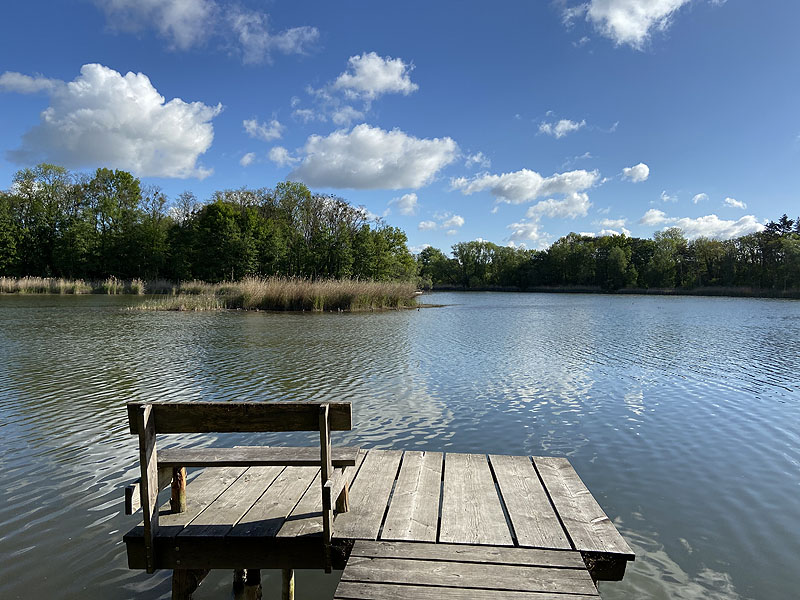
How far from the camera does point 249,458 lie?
3045mm

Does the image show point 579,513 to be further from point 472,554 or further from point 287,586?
point 287,586

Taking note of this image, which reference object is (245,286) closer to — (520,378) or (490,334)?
(490,334)

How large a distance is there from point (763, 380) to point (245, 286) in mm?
21690

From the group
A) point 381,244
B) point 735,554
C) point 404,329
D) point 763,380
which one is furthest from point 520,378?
point 381,244

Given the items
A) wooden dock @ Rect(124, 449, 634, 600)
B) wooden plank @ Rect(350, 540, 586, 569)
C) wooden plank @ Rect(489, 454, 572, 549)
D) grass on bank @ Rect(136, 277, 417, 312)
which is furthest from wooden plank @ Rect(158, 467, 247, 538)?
grass on bank @ Rect(136, 277, 417, 312)

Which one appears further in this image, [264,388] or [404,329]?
[404,329]

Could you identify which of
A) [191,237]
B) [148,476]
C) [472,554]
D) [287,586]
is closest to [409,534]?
[472,554]

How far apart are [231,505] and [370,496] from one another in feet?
2.87

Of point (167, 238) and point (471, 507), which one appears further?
point (167, 238)

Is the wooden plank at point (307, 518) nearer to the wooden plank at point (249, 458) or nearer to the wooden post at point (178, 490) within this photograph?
the wooden plank at point (249, 458)

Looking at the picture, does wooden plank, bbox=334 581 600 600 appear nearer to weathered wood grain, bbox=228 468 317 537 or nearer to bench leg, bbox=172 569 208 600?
weathered wood grain, bbox=228 468 317 537

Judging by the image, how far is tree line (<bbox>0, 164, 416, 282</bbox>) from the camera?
1610 inches

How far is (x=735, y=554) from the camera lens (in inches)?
141

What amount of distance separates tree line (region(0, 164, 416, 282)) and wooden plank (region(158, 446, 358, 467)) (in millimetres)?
35717
